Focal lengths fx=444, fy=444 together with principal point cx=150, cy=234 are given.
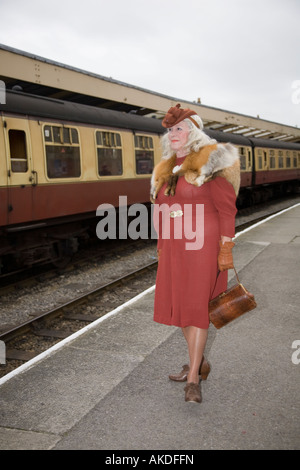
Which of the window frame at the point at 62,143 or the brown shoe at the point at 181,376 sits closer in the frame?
the brown shoe at the point at 181,376

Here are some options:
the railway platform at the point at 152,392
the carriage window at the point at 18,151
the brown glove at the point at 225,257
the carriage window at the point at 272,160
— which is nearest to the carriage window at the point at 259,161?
the carriage window at the point at 272,160

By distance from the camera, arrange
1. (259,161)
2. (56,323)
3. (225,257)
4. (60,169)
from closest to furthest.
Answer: (225,257) < (56,323) < (60,169) < (259,161)

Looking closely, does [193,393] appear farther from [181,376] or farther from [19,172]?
[19,172]

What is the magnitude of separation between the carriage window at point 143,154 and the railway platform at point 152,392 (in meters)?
6.13

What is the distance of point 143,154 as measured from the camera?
35.8ft

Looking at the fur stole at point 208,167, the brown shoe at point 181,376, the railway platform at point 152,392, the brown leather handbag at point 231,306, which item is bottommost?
the railway platform at point 152,392

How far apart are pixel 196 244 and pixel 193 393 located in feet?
3.48

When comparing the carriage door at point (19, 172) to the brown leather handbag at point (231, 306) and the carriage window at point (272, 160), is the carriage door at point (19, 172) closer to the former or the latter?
the brown leather handbag at point (231, 306)

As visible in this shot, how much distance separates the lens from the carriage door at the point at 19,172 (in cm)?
717

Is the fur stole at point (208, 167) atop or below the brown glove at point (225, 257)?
atop

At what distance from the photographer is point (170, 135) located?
3.35 meters

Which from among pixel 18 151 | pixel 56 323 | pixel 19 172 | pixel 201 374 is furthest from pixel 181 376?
pixel 18 151
